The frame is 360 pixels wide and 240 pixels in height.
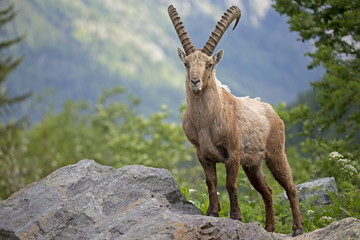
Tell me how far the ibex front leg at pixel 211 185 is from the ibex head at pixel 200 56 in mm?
1158

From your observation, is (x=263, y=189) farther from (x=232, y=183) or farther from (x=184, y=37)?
(x=184, y=37)

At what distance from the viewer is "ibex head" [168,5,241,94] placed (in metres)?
6.77

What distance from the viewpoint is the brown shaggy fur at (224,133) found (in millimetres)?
6965

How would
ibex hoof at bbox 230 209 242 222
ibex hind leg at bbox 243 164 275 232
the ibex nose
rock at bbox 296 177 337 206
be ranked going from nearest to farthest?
the ibex nose < ibex hoof at bbox 230 209 242 222 < ibex hind leg at bbox 243 164 275 232 < rock at bbox 296 177 337 206

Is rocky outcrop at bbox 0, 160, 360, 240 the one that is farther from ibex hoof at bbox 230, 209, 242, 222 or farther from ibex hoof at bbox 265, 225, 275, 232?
ibex hoof at bbox 265, 225, 275, 232

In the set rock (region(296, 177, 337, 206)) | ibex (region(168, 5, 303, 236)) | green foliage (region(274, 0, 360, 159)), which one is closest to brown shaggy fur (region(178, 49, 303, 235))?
ibex (region(168, 5, 303, 236))

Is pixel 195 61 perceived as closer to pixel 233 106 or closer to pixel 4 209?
pixel 233 106

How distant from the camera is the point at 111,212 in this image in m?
6.43

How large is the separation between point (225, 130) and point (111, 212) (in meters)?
2.13

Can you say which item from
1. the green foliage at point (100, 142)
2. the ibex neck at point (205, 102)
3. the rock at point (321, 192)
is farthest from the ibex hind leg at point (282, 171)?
the green foliage at point (100, 142)

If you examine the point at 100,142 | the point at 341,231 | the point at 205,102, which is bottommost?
the point at 341,231

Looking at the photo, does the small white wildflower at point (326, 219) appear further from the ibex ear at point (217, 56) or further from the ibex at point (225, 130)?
the ibex ear at point (217, 56)

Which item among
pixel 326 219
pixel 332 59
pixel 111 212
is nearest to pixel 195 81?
pixel 111 212

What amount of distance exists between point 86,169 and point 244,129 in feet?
9.35
